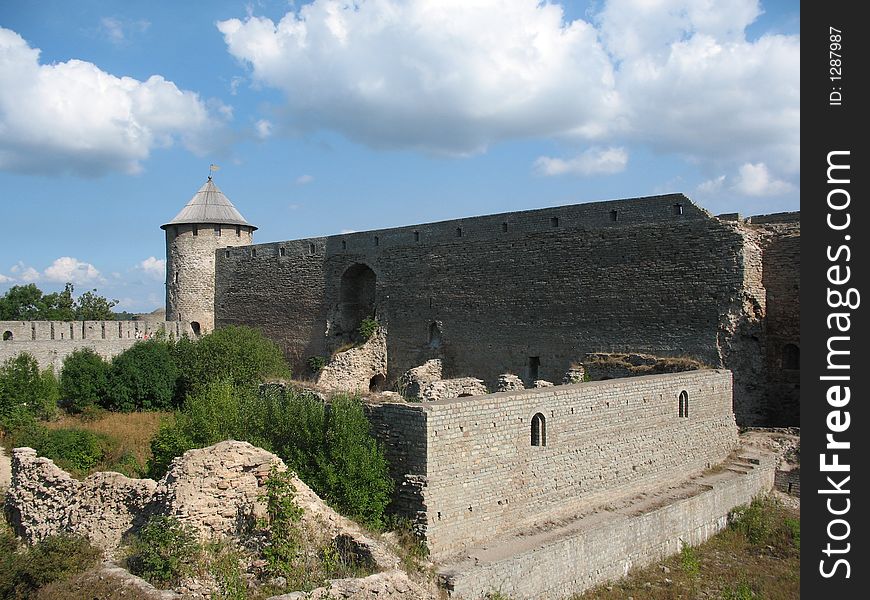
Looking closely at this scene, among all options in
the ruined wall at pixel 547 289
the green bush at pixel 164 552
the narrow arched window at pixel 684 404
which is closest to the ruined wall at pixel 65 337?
the ruined wall at pixel 547 289

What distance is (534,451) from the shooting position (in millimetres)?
9633

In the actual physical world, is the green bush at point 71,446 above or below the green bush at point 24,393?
below

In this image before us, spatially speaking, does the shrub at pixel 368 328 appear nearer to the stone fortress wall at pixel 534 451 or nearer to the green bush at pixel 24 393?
the green bush at pixel 24 393

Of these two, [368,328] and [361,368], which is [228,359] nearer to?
[361,368]

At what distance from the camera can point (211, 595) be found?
6.80 m

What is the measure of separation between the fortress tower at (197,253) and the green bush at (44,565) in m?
20.0

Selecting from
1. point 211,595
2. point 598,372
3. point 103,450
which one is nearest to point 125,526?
point 211,595

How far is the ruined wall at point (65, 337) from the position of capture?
854 inches

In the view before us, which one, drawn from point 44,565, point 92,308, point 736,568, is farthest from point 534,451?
point 92,308

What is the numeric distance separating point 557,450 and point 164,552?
5.10m

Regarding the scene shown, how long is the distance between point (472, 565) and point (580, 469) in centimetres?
279

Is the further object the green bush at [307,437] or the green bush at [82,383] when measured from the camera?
the green bush at [82,383]

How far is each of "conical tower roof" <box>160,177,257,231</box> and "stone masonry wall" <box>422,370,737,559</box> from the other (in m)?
19.3

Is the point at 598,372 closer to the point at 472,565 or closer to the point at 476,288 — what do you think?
the point at 476,288
